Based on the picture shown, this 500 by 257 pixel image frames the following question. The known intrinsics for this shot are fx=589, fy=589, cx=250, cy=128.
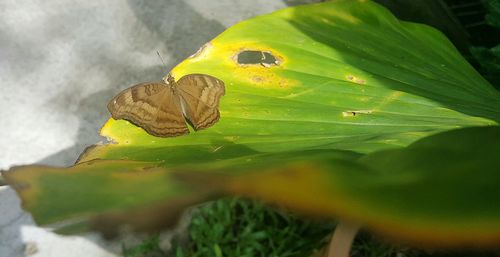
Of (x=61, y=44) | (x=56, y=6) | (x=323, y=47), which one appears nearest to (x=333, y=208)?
(x=323, y=47)

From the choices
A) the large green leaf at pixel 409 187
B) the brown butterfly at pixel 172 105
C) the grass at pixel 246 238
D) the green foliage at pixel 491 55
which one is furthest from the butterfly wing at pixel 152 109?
the green foliage at pixel 491 55

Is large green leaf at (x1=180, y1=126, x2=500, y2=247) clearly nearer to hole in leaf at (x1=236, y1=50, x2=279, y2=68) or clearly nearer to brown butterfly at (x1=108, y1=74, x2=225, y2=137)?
brown butterfly at (x1=108, y1=74, x2=225, y2=137)

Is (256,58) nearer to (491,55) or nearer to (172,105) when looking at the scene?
(172,105)

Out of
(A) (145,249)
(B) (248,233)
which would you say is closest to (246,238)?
(B) (248,233)

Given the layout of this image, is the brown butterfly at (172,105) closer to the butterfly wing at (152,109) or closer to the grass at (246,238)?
the butterfly wing at (152,109)

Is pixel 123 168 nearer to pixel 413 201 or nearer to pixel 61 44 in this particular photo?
pixel 413 201

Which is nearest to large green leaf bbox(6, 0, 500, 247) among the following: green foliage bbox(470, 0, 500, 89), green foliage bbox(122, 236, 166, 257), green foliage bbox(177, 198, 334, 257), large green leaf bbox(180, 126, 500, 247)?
large green leaf bbox(180, 126, 500, 247)
